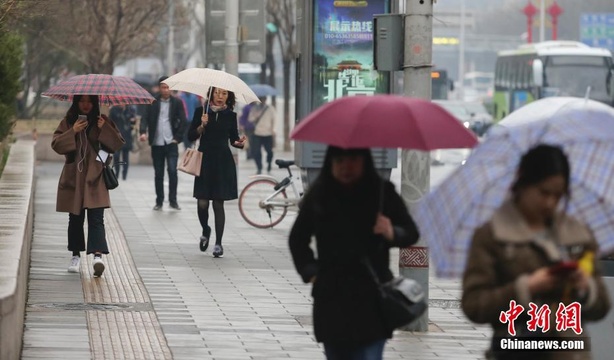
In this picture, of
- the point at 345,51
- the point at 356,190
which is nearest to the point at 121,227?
the point at 345,51

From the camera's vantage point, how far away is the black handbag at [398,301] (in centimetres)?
611

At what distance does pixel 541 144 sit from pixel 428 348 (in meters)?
4.93

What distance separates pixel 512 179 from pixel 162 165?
51.5 ft

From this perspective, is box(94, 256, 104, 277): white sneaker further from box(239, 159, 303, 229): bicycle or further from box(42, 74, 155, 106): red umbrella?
box(239, 159, 303, 229): bicycle

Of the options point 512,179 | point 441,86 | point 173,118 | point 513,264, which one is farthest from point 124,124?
point 441,86

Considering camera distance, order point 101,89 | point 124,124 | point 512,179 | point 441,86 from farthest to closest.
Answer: point 441,86, point 124,124, point 101,89, point 512,179

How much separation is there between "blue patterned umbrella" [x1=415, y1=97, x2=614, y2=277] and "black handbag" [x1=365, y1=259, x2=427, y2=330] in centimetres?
73

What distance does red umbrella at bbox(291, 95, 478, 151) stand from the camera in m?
6.00

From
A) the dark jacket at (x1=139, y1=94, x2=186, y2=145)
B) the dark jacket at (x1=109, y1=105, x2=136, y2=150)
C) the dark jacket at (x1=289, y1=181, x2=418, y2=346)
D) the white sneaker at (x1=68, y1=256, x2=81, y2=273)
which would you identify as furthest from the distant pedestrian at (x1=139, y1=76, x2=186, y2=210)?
the dark jacket at (x1=289, y1=181, x2=418, y2=346)

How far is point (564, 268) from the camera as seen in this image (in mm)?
4934

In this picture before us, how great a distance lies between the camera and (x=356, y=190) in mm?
6188

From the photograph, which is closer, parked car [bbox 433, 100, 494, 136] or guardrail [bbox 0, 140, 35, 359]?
guardrail [bbox 0, 140, 35, 359]

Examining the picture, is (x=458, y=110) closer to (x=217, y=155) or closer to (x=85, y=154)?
(x=217, y=155)

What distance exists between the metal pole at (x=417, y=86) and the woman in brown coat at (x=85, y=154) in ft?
10.3
